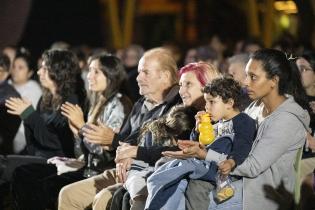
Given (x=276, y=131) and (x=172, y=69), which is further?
(x=172, y=69)

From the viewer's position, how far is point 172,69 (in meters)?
6.13

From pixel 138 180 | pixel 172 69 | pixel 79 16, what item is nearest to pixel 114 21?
pixel 79 16

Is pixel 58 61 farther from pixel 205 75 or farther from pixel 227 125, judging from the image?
pixel 227 125

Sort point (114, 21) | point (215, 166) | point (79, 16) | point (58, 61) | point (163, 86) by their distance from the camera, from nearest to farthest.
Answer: point (215, 166)
point (163, 86)
point (58, 61)
point (114, 21)
point (79, 16)

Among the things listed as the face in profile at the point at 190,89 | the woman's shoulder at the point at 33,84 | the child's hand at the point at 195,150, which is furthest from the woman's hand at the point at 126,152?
the woman's shoulder at the point at 33,84

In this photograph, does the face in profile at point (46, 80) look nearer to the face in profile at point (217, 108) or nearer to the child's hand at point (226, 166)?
the face in profile at point (217, 108)

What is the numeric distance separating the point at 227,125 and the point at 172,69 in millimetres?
1230

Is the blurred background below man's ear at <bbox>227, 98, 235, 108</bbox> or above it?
below

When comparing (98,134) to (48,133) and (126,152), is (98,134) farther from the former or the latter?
(48,133)

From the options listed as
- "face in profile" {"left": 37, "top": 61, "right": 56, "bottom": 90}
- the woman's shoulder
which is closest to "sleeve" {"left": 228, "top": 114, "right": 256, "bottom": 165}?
"face in profile" {"left": 37, "top": 61, "right": 56, "bottom": 90}

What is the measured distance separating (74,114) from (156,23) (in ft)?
41.3

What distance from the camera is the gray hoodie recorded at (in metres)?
4.84

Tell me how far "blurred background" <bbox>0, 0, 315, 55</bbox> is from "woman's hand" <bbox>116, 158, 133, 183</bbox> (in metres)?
2.52

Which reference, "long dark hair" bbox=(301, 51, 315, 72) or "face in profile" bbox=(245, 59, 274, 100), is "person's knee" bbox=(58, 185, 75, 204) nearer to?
"face in profile" bbox=(245, 59, 274, 100)
